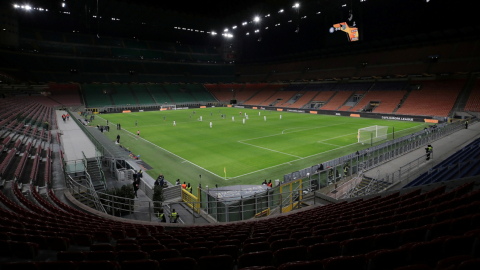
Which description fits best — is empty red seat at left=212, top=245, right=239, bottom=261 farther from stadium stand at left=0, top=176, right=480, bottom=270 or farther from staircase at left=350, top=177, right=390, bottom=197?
staircase at left=350, top=177, right=390, bottom=197

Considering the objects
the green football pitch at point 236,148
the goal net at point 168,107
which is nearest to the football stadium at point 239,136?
the green football pitch at point 236,148

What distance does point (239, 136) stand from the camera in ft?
109

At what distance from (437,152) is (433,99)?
3559 cm

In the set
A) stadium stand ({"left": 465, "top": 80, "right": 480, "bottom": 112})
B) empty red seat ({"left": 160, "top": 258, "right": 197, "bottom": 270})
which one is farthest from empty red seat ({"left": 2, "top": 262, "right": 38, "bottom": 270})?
stadium stand ({"left": 465, "top": 80, "right": 480, "bottom": 112})

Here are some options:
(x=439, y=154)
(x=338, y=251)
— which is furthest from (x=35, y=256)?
(x=439, y=154)

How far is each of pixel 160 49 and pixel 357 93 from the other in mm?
62077

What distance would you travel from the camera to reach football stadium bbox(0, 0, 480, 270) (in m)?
4.67

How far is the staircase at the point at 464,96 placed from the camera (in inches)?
1758

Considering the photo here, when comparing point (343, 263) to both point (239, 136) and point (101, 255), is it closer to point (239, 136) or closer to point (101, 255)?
point (101, 255)

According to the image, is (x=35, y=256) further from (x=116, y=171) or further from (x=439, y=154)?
(x=439, y=154)

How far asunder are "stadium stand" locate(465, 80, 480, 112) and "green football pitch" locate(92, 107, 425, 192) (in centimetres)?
980

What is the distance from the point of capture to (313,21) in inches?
2613

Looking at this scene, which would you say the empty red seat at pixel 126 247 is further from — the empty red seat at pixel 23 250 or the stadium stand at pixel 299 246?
the empty red seat at pixel 23 250

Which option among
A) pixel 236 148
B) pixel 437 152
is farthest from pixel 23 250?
pixel 437 152
